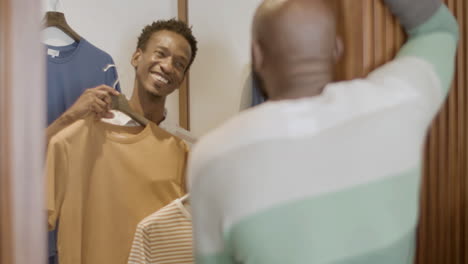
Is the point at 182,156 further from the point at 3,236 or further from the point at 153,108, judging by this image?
the point at 3,236

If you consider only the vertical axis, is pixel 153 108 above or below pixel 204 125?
above

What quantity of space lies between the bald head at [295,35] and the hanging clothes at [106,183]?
29.2 inches

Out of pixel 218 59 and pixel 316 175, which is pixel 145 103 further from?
pixel 316 175

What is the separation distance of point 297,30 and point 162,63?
33.9 inches

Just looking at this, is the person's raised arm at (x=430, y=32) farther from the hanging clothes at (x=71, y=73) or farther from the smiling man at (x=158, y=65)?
the hanging clothes at (x=71, y=73)

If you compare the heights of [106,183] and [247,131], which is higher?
[247,131]

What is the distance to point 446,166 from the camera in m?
0.79

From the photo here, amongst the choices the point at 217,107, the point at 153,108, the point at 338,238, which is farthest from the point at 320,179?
the point at 217,107

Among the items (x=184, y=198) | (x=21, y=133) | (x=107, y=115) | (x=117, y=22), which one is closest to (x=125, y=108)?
(x=107, y=115)

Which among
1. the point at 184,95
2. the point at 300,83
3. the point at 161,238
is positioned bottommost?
the point at 161,238

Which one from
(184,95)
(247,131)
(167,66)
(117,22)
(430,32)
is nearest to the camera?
(247,131)

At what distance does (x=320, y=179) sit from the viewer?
523mm

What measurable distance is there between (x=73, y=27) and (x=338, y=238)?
3.96 ft

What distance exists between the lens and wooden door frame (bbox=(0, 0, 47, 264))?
0.52 metres
